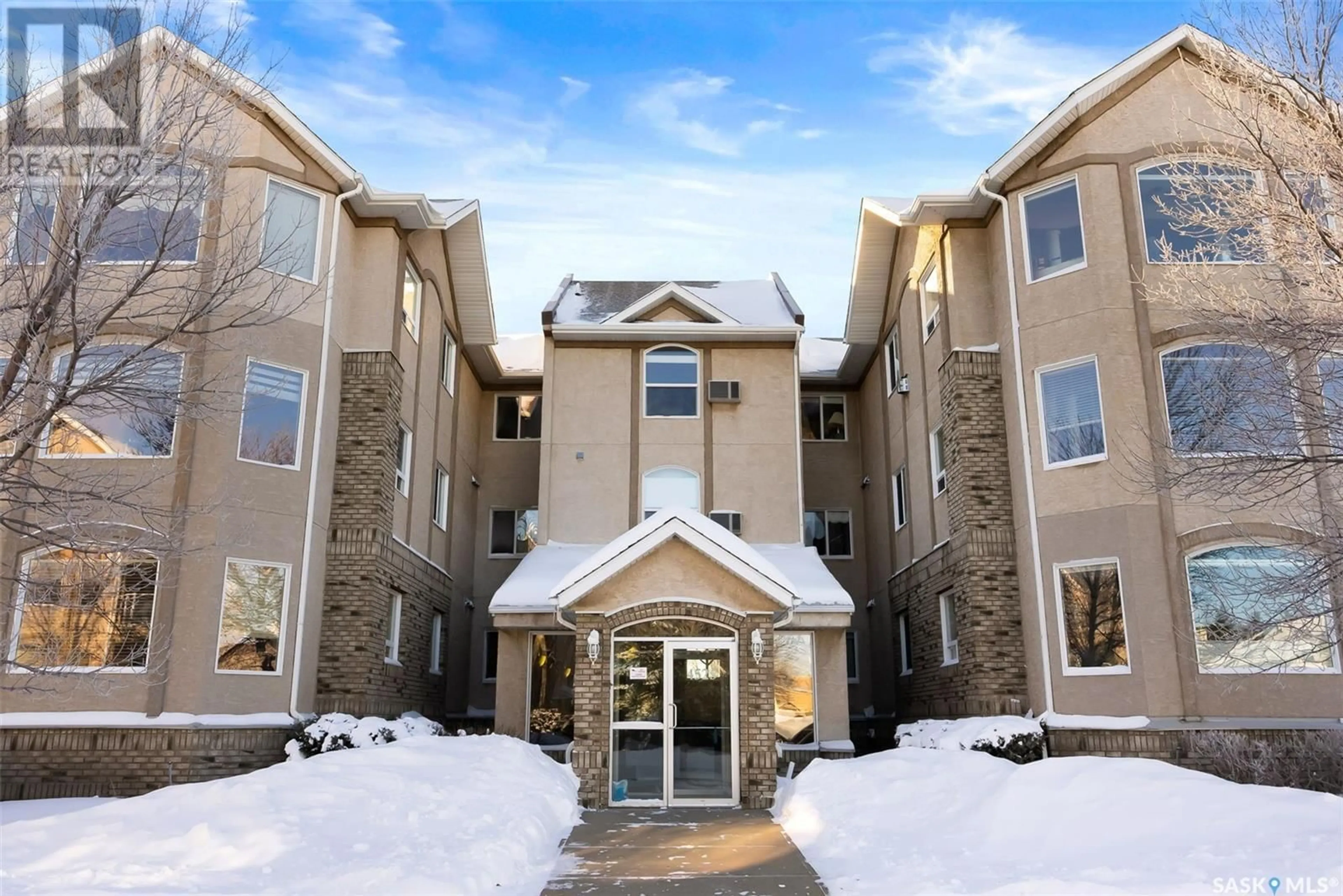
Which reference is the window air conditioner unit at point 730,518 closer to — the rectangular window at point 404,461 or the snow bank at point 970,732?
the snow bank at point 970,732

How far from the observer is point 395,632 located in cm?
1750

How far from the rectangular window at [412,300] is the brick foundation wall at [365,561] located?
1.43 m

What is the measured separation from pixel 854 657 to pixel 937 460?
6.01m

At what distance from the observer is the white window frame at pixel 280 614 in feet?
45.9

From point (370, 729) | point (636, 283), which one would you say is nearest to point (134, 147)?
A: point (370, 729)

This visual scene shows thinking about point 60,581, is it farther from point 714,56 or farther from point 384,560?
point 714,56

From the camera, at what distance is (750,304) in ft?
74.9

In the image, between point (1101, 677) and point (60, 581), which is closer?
point (60, 581)

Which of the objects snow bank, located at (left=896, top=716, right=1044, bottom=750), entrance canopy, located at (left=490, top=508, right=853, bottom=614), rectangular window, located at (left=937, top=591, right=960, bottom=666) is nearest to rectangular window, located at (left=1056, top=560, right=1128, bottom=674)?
snow bank, located at (left=896, top=716, right=1044, bottom=750)

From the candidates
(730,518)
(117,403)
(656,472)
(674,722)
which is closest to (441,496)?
(656,472)

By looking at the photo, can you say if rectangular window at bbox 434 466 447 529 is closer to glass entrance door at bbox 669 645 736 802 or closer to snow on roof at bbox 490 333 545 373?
snow on roof at bbox 490 333 545 373

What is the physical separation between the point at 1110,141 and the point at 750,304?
883 centimetres

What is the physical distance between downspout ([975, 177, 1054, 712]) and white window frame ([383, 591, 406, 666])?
35.2ft
